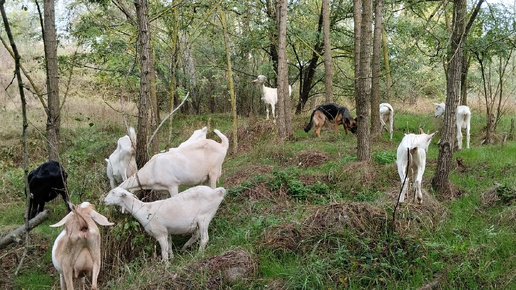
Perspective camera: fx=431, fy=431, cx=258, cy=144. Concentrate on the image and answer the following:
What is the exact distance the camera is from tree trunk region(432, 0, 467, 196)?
22.0 feet

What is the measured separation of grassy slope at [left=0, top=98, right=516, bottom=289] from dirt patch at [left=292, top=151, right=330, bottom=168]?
582 mm

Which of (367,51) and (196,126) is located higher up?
(367,51)

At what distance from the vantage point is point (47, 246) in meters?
6.69

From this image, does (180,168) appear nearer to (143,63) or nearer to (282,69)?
(143,63)

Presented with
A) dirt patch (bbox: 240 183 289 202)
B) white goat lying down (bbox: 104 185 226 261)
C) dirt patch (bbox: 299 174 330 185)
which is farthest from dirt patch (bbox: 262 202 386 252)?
dirt patch (bbox: 299 174 330 185)

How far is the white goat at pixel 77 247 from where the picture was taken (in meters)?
4.39

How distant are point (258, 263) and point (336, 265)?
0.93 m

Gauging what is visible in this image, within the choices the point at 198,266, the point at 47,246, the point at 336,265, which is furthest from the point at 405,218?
the point at 47,246

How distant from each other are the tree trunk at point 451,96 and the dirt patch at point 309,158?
329 cm

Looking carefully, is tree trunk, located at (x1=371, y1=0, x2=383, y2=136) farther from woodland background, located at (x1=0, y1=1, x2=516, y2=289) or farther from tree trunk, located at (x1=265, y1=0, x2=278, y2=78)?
tree trunk, located at (x1=265, y1=0, x2=278, y2=78)

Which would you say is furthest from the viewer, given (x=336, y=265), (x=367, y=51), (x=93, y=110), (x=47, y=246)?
(x=93, y=110)

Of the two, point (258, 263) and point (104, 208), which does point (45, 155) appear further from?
point (258, 263)

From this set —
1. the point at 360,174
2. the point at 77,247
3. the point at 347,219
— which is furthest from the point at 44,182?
the point at 360,174

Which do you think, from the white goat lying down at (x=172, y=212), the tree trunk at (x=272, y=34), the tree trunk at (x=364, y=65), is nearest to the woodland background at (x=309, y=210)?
the white goat lying down at (x=172, y=212)
